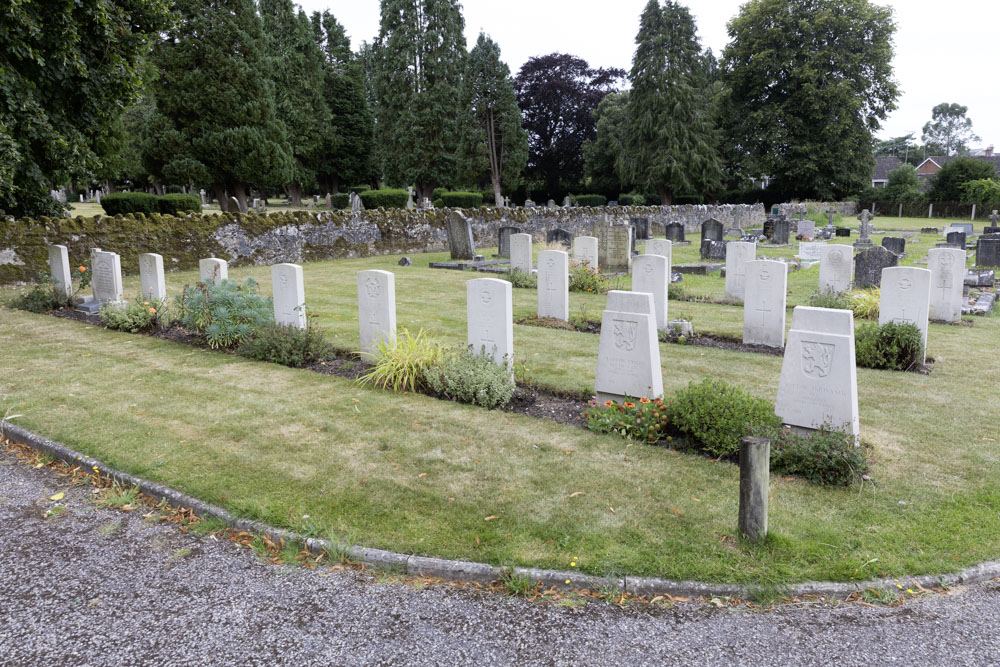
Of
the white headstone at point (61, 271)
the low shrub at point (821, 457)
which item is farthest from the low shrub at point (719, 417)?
the white headstone at point (61, 271)

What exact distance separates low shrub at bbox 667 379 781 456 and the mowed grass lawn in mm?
276

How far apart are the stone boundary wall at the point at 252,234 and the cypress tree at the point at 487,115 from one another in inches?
596

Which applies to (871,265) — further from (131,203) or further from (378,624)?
(131,203)

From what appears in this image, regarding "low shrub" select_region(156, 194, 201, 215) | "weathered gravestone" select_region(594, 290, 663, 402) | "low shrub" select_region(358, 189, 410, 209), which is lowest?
"weathered gravestone" select_region(594, 290, 663, 402)

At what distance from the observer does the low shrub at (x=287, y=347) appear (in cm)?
921

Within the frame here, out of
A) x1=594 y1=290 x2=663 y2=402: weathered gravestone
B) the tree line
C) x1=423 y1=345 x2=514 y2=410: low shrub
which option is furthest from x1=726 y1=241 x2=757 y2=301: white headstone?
the tree line

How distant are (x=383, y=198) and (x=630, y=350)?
31548 millimetres

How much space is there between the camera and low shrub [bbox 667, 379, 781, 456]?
19.1 feet

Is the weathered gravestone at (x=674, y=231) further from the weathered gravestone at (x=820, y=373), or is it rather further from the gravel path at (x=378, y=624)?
the gravel path at (x=378, y=624)

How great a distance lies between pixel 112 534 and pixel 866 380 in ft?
26.5

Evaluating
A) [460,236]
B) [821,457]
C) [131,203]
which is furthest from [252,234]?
[821,457]

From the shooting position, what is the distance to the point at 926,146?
118312mm

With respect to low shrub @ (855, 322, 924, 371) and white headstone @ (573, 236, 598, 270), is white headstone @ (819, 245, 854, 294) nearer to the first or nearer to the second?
low shrub @ (855, 322, 924, 371)

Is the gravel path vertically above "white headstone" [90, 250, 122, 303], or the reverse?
"white headstone" [90, 250, 122, 303]
